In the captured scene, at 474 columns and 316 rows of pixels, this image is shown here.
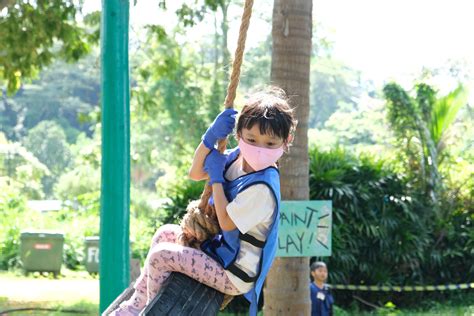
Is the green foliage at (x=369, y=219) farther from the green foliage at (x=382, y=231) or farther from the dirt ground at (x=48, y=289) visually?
the dirt ground at (x=48, y=289)

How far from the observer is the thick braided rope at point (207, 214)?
4.16 metres

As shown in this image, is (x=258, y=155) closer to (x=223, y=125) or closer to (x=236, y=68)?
(x=223, y=125)

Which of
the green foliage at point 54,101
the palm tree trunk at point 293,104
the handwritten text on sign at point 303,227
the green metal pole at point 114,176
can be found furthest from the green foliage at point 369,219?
the green foliage at point 54,101

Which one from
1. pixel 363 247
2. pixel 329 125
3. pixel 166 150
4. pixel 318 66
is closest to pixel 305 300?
pixel 363 247

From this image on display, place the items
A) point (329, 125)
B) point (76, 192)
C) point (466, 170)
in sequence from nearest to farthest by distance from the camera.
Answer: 1. point (466, 170)
2. point (76, 192)
3. point (329, 125)

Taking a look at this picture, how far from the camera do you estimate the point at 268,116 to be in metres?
4.03

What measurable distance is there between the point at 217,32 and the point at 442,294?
1983 cm

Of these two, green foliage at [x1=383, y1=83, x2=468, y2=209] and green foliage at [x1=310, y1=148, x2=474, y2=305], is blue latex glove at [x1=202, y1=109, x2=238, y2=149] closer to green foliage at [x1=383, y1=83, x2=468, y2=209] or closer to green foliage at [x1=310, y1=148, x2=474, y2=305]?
green foliage at [x1=310, y1=148, x2=474, y2=305]

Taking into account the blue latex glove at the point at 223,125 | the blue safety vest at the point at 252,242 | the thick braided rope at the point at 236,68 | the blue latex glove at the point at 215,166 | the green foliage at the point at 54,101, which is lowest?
the blue safety vest at the point at 252,242

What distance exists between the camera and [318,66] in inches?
2724

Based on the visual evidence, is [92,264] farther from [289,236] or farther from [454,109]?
[289,236]

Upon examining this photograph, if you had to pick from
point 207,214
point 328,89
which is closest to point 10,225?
point 207,214

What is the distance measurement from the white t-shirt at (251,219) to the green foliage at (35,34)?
32.7 feet

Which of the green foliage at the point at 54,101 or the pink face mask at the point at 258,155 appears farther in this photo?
the green foliage at the point at 54,101
